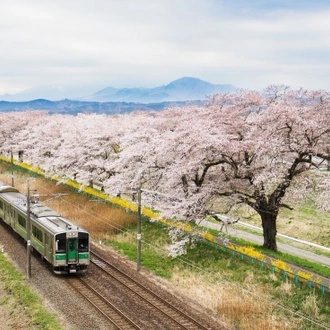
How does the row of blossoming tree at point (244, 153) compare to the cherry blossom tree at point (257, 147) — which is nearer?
the cherry blossom tree at point (257, 147)

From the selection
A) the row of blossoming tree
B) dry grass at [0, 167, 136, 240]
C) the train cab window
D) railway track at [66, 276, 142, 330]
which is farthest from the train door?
dry grass at [0, 167, 136, 240]

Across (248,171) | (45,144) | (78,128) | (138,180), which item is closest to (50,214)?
(138,180)

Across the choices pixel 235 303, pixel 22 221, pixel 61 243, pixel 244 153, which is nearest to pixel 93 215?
pixel 22 221

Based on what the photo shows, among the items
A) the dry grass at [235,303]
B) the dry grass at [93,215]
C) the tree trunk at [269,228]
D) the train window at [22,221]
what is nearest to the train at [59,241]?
the train window at [22,221]

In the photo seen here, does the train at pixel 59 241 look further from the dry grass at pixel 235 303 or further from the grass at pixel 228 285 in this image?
the dry grass at pixel 235 303

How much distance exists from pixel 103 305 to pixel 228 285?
6.93 m

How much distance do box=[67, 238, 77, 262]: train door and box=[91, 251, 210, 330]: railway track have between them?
2.48m

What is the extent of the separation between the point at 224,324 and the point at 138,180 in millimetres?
16539

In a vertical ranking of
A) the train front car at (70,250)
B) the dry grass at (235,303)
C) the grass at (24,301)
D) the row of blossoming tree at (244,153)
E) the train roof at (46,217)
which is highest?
the row of blossoming tree at (244,153)

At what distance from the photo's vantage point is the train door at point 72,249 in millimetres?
23905

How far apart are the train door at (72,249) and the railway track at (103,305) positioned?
1.24 meters

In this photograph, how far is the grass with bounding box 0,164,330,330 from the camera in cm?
1950

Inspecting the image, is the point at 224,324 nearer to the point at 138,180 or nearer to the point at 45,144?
the point at 138,180

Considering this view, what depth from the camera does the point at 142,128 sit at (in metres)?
39.6
